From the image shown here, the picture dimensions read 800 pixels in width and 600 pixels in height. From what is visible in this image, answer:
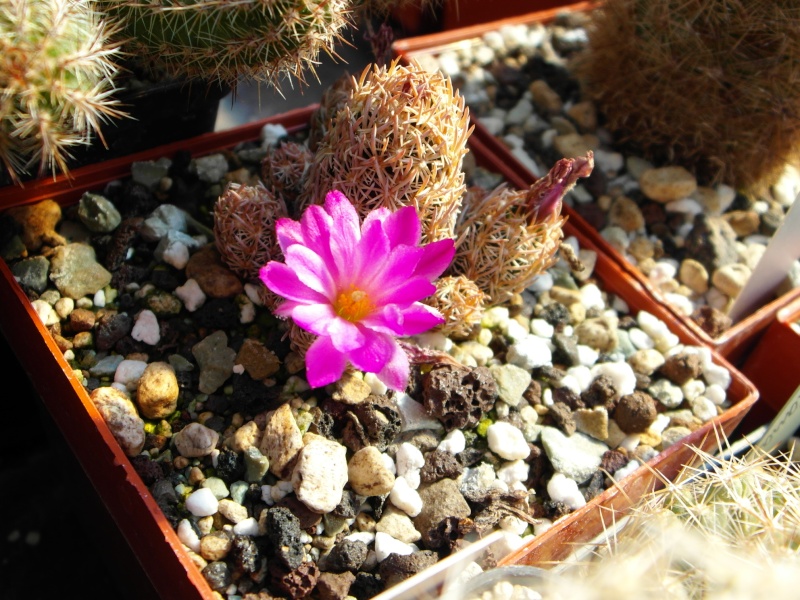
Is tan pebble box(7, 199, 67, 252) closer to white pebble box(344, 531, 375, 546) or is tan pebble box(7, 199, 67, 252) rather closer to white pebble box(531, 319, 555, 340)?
white pebble box(344, 531, 375, 546)

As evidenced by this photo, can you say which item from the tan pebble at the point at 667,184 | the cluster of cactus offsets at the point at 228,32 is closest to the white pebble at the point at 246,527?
the cluster of cactus offsets at the point at 228,32

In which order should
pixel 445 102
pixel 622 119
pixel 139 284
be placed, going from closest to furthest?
pixel 445 102
pixel 139 284
pixel 622 119

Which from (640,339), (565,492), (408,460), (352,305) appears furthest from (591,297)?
(352,305)

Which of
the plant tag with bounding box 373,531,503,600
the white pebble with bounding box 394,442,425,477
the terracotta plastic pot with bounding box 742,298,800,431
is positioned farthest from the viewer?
the terracotta plastic pot with bounding box 742,298,800,431

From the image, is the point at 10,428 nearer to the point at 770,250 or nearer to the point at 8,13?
the point at 8,13

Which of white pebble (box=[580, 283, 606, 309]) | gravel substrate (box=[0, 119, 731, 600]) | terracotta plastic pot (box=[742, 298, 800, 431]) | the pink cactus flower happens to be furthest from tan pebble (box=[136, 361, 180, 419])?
terracotta plastic pot (box=[742, 298, 800, 431])

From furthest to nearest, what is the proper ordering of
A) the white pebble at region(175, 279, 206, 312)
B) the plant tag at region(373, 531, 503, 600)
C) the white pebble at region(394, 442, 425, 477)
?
the white pebble at region(175, 279, 206, 312) < the white pebble at region(394, 442, 425, 477) < the plant tag at region(373, 531, 503, 600)

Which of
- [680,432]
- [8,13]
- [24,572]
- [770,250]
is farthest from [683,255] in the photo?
[24,572]
